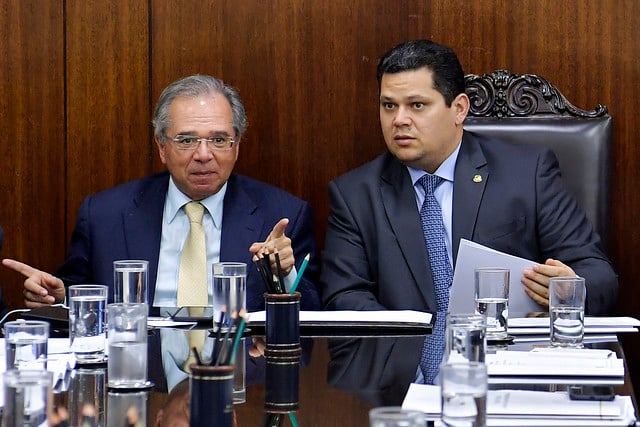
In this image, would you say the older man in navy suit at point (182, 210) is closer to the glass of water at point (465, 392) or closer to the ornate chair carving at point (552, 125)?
the ornate chair carving at point (552, 125)

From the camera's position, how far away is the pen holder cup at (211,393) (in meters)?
1.27

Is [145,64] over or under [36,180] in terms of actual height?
over

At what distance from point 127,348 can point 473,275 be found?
1.15 m

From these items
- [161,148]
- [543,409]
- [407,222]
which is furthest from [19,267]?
[543,409]

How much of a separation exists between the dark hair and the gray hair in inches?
17.9

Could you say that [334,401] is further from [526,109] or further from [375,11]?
[375,11]

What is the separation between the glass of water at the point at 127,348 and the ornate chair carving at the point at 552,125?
73.9 inches

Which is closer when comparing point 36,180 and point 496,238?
point 496,238

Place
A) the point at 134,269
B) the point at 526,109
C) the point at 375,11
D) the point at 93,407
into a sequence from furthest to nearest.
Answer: the point at 375,11 < the point at 526,109 < the point at 134,269 < the point at 93,407

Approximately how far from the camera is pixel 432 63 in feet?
10.7

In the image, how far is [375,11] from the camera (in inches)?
142

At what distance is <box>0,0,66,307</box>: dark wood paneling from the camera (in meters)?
3.63

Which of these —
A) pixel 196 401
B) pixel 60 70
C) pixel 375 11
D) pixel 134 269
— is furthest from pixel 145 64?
pixel 196 401

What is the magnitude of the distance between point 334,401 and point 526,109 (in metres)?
1.99
